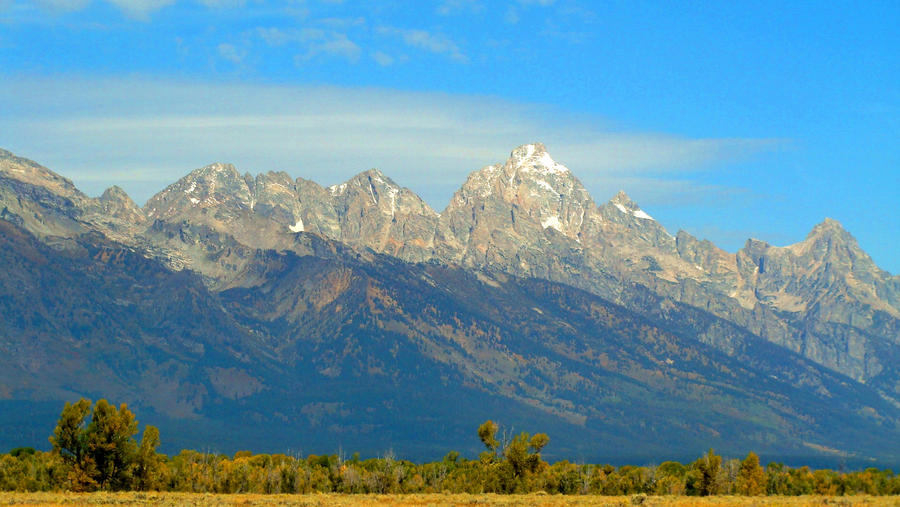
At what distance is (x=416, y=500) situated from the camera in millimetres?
140500

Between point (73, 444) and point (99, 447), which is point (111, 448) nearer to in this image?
point (99, 447)

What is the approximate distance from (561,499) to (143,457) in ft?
271

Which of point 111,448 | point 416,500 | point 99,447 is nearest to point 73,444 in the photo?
point 99,447

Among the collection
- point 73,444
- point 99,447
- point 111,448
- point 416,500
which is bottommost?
point 73,444

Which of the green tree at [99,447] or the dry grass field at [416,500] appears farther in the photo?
the green tree at [99,447]

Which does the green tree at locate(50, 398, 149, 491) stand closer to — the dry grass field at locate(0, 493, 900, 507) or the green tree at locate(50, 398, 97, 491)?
the green tree at locate(50, 398, 97, 491)

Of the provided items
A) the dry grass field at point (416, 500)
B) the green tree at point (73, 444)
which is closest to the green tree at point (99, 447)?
the green tree at point (73, 444)

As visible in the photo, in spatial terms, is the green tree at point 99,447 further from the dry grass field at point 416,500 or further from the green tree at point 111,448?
the dry grass field at point 416,500

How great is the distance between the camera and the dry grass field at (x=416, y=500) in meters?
130

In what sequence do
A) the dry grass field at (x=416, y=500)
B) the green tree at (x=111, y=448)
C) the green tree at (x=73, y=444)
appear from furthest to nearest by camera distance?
the green tree at (x=111, y=448), the green tree at (x=73, y=444), the dry grass field at (x=416, y=500)

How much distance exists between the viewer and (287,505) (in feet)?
440

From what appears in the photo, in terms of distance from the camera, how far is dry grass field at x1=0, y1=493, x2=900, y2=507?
130500 mm

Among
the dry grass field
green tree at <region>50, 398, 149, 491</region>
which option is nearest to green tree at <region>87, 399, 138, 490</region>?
green tree at <region>50, 398, 149, 491</region>

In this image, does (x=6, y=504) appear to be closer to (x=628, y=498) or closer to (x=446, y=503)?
(x=446, y=503)
